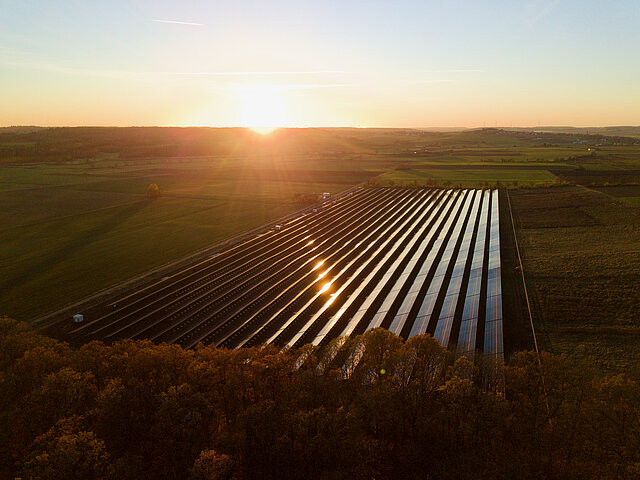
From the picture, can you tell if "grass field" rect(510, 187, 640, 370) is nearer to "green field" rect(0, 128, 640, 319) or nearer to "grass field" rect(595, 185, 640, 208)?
"green field" rect(0, 128, 640, 319)

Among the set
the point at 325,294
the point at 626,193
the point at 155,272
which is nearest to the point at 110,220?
the point at 155,272

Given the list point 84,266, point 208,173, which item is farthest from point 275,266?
point 208,173

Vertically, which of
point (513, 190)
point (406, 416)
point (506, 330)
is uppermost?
point (513, 190)

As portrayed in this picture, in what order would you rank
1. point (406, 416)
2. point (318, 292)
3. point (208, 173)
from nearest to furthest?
point (406, 416) → point (318, 292) → point (208, 173)

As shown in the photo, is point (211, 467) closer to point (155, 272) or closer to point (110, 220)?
point (155, 272)

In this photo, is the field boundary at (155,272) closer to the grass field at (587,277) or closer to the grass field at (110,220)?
the grass field at (110,220)

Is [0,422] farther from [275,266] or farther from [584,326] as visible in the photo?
[584,326]
